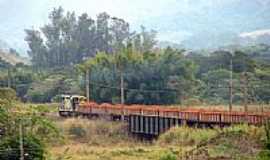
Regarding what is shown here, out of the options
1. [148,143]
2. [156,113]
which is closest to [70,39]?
[156,113]

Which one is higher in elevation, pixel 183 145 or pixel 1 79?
pixel 1 79

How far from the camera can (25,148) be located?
110ft

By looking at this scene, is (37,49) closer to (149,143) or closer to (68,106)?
(68,106)

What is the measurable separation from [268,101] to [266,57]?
123ft

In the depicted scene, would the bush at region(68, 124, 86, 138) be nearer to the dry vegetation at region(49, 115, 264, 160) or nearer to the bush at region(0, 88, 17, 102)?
the dry vegetation at region(49, 115, 264, 160)

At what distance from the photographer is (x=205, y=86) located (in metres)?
69.1

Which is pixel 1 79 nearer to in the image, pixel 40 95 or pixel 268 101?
pixel 40 95

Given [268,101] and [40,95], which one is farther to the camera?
[40,95]

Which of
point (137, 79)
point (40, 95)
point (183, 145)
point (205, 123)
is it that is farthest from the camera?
point (40, 95)

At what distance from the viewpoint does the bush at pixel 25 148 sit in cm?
3212

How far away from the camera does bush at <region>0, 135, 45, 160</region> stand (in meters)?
32.1

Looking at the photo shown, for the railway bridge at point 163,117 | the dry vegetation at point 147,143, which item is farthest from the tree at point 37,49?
the dry vegetation at point 147,143

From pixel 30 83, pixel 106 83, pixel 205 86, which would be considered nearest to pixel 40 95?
pixel 30 83

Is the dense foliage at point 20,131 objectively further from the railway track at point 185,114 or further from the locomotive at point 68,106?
the locomotive at point 68,106
